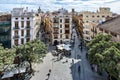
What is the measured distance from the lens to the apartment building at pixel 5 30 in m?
61.7

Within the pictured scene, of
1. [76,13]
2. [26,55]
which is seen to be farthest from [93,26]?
[76,13]

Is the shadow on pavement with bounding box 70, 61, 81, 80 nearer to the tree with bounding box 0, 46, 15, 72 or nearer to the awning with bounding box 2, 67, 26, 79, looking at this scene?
the awning with bounding box 2, 67, 26, 79

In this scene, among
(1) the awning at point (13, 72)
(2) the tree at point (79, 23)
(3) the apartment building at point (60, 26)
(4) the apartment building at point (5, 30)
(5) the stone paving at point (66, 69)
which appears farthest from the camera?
(2) the tree at point (79, 23)

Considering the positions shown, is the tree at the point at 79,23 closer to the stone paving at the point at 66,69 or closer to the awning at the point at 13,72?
the stone paving at the point at 66,69

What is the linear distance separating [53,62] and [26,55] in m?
12.9

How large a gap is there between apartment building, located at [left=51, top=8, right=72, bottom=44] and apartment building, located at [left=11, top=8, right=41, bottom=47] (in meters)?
17.2

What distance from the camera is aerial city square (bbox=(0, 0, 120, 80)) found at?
43562mm

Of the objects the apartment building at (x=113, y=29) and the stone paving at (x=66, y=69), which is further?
the apartment building at (x=113, y=29)

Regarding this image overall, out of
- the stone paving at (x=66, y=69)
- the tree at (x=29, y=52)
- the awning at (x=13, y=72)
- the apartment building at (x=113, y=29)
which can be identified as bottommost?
the stone paving at (x=66, y=69)

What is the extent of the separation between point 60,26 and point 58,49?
15.0 m

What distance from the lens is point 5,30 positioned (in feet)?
207

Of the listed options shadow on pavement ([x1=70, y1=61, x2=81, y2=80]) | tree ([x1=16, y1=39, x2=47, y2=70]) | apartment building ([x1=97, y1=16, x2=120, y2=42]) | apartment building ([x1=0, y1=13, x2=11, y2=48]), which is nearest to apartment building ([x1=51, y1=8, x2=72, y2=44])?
apartment building ([x1=97, y1=16, x2=120, y2=42])

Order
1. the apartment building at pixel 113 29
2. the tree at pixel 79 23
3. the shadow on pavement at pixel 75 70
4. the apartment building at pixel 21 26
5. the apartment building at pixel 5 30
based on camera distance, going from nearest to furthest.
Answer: the shadow on pavement at pixel 75 70 < the apartment building at pixel 113 29 < the apartment building at pixel 5 30 < the apartment building at pixel 21 26 < the tree at pixel 79 23

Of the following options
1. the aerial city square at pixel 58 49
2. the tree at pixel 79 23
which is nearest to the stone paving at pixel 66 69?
the aerial city square at pixel 58 49
